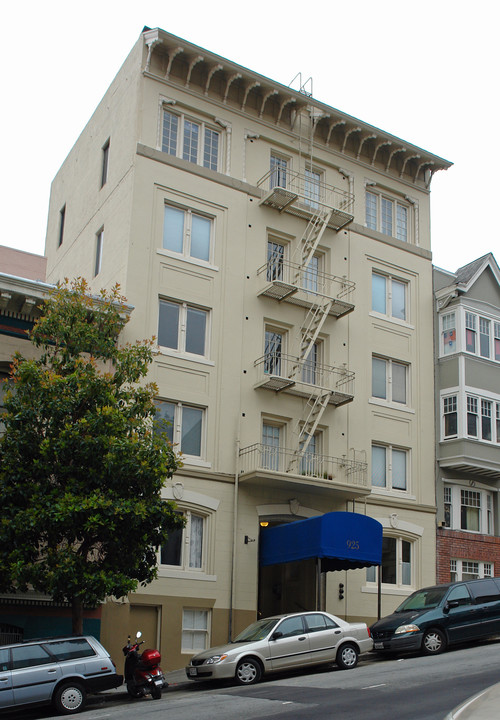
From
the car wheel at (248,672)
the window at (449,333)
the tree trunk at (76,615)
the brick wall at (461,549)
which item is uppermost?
the window at (449,333)

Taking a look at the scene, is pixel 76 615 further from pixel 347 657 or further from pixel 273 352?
pixel 273 352

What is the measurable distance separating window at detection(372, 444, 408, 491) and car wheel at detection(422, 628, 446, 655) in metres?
8.07

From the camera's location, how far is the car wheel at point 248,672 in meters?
17.5

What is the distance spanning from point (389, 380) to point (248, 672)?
13.9 m

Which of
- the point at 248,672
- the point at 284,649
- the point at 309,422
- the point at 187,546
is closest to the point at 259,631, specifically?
the point at 284,649

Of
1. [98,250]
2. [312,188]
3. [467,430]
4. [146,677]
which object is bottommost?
[146,677]

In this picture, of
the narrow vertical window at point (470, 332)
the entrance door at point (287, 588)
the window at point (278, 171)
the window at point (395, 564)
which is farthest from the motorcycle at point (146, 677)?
the narrow vertical window at point (470, 332)

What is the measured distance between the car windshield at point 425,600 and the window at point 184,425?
7.16 m

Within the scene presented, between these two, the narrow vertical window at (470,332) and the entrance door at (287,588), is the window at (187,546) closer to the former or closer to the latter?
the entrance door at (287,588)

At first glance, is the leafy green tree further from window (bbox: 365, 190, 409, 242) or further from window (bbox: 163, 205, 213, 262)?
window (bbox: 365, 190, 409, 242)

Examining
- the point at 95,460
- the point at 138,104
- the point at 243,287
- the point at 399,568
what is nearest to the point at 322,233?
the point at 243,287

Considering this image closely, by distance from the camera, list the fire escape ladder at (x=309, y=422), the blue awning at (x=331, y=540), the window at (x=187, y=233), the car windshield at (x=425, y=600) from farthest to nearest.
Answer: the window at (x=187, y=233) → the fire escape ladder at (x=309, y=422) → the blue awning at (x=331, y=540) → the car windshield at (x=425, y=600)

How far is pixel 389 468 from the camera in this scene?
28172 mm

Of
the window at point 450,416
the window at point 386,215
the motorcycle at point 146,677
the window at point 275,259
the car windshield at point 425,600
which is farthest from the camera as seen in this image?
the window at point 386,215
